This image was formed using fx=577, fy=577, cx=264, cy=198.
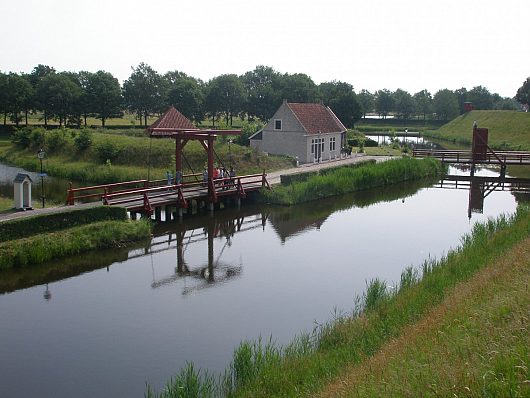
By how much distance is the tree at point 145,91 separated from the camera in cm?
7167

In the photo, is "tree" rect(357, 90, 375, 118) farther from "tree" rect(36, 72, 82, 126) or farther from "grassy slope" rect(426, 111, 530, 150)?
"tree" rect(36, 72, 82, 126)

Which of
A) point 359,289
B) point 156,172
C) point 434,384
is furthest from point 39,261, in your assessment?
point 156,172

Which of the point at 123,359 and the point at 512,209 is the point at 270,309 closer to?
the point at 123,359

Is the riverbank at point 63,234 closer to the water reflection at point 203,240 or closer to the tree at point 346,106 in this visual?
the water reflection at point 203,240

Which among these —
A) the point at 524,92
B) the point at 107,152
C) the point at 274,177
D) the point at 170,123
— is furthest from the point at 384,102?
the point at 170,123

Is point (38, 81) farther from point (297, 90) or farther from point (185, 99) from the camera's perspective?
point (297, 90)

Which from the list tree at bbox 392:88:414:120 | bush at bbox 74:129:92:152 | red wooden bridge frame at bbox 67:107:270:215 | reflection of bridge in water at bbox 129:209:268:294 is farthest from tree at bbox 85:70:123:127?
tree at bbox 392:88:414:120

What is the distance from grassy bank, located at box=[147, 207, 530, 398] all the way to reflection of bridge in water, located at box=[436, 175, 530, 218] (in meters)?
21.1

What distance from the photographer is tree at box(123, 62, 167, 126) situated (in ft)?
235

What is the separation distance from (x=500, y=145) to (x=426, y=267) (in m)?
56.9

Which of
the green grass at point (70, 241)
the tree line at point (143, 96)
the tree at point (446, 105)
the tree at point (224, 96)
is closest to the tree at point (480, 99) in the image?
the tree at point (446, 105)

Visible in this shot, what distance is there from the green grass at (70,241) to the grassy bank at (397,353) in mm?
9231

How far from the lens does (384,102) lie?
4737 inches

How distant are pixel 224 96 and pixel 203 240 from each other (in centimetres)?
5648
